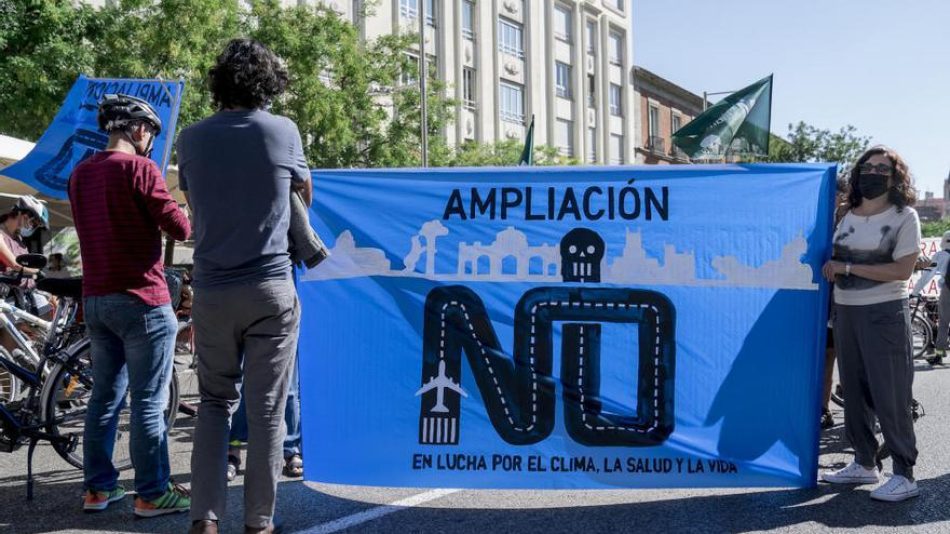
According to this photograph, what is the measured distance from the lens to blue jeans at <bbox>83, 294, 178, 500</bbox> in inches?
166

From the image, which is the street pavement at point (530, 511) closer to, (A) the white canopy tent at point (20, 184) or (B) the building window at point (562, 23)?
(A) the white canopy tent at point (20, 184)

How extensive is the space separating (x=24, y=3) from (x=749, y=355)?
46.6 ft

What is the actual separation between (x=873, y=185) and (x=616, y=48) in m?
51.9

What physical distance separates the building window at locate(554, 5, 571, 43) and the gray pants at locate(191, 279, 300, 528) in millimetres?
45959

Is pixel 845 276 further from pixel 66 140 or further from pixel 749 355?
pixel 66 140

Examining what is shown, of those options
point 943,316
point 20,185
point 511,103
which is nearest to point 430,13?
point 511,103

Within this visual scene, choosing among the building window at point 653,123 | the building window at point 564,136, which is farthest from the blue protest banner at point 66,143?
the building window at point 653,123

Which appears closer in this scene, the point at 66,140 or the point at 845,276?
the point at 845,276

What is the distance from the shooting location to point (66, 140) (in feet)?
25.0

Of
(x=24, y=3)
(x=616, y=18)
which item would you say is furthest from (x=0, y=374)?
(x=616, y=18)

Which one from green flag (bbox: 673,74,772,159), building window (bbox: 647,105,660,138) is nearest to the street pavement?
green flag (bbox: 673,74,772,159)

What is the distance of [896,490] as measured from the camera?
180 inches

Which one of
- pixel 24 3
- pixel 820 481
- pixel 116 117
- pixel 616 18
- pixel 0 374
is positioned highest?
pixel 616 18

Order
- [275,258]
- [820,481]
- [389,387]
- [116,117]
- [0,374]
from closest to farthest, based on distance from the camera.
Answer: [275,258]
[116,117]
[389,387]
[820,481]
[0,374]
